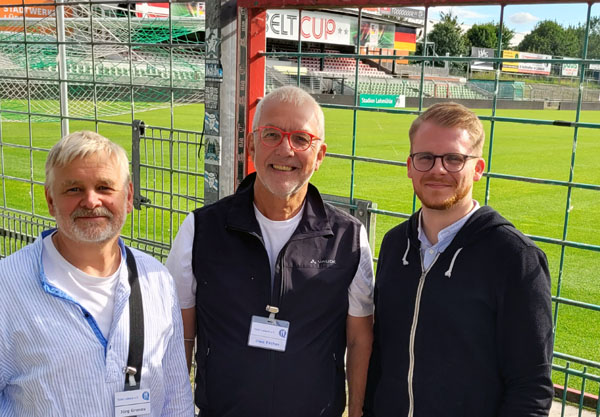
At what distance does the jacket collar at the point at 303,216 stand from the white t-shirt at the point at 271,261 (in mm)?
59

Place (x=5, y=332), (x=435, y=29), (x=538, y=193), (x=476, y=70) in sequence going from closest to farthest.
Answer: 1. (x=5, y=332)
2. (x=476, y=70)
3. (x=435, y=29)
4. (x=538, y=193)

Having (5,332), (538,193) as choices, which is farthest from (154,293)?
(538,193)

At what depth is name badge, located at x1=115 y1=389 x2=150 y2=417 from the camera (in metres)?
1.82

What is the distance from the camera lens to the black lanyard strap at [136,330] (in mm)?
1864

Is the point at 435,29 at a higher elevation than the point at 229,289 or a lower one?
higher

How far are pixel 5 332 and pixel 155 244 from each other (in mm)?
2463

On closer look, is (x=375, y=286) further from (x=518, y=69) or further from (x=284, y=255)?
(x=518, y=69)

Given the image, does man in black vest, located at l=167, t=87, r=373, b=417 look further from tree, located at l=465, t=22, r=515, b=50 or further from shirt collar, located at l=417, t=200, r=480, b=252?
tree, located at l=465, t=22, r=515, b=50

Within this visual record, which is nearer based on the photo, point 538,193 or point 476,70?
point 476,70

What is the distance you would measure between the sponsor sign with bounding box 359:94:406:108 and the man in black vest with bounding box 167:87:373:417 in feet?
3.41

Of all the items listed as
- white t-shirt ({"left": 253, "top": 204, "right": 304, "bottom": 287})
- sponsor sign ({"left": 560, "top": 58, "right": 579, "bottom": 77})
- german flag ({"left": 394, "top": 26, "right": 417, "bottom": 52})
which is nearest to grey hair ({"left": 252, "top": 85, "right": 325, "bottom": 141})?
white t-shirt ({"left": 253, "top": 204, "right": 304, "bottom": 287})

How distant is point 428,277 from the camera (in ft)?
6.44

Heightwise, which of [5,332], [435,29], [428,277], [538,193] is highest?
[435,29]

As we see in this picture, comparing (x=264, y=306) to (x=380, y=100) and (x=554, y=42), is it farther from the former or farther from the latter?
(x=554, y=42)
